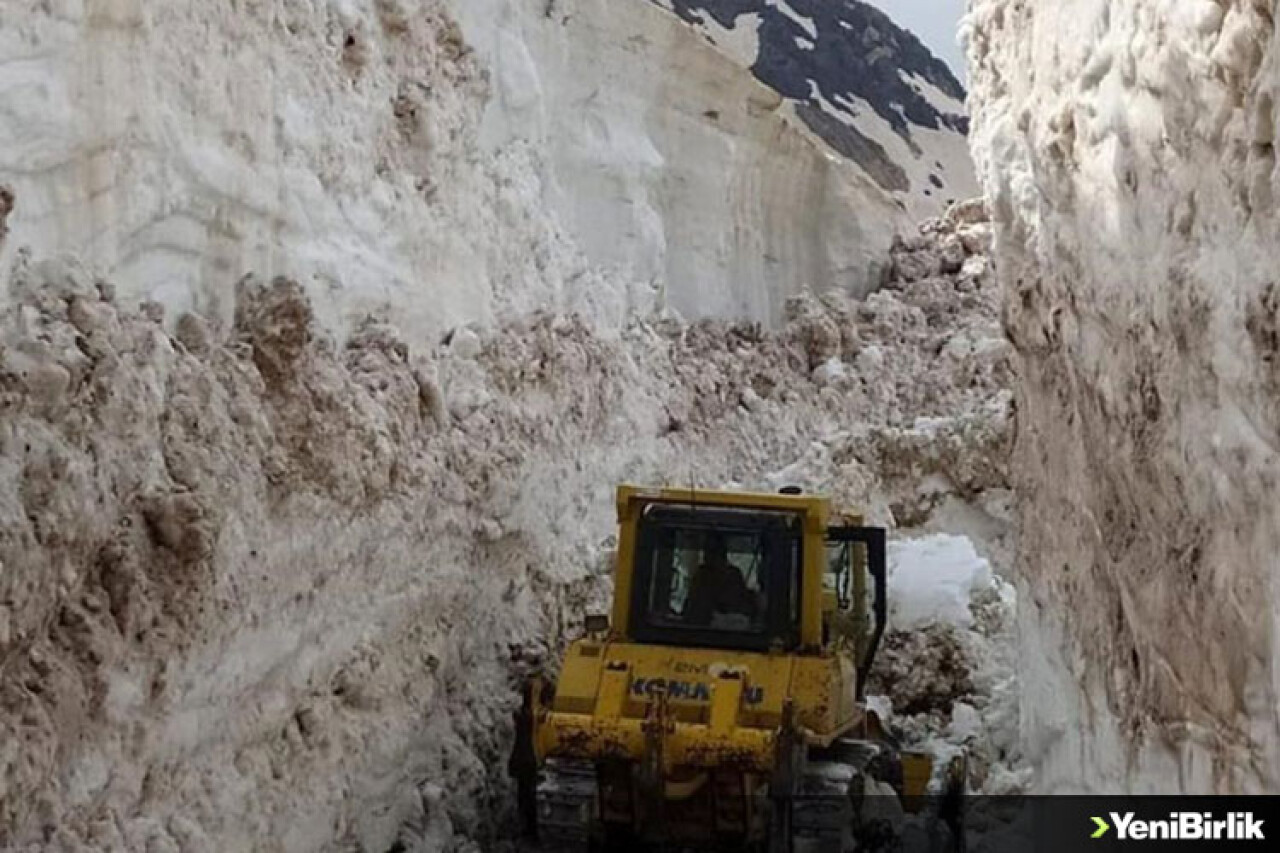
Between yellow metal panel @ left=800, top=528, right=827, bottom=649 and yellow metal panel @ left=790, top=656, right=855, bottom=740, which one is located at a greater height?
yellow metal panel @ left=800, top=528, right=827, bottom=649

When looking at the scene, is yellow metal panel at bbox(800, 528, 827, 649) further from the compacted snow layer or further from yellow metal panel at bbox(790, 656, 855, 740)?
the compacted snow layer

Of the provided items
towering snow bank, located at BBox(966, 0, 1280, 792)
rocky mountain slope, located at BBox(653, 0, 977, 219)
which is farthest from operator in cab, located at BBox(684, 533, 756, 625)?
rocky mountain slope, located at BBox(653, 0, 977, 219)

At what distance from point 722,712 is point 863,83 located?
30228 mm

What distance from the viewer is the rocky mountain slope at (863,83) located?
28.7 metres

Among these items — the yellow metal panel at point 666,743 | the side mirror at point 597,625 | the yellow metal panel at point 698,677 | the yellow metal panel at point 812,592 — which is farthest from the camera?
the side mirror at point 597,625

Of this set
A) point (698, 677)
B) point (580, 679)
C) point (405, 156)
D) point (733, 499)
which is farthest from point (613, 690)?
point (405, 156)

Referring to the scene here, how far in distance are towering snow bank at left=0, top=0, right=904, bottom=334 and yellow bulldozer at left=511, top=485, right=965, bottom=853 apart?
6.48 feet

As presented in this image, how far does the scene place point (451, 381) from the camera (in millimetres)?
8758

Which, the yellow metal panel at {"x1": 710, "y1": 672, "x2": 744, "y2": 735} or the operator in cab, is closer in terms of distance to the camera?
the yellow metal panel at {"x1": 710, "y1": 672, "x2": 744, "y2": 735}

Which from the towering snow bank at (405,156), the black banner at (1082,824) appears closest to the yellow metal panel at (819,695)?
the black banner at (1082,824)

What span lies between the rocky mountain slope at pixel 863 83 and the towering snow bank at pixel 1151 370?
2120cm

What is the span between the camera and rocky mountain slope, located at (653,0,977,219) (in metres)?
28.7

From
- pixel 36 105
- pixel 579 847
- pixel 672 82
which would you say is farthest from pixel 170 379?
pixel 672 82

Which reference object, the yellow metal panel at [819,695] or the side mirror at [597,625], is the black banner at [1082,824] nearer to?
the yellow metal panel at [819,695]
